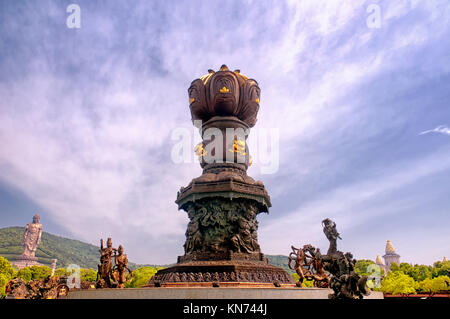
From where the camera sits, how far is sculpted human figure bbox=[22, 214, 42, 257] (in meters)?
80.0

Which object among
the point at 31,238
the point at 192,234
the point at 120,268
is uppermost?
the point at 31,238

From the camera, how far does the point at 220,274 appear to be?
469 inches

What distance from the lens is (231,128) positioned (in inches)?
649

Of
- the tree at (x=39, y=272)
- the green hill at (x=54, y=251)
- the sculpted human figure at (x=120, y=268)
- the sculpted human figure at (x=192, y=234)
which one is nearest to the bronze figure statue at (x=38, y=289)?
the sculpted human figure at (x=120, y=268)

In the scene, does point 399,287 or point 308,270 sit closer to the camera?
point 308,270

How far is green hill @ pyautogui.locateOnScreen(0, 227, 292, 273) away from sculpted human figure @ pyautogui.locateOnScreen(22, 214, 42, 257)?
31.2 feet

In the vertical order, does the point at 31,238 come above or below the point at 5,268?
above

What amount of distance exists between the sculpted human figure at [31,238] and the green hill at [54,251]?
951cm

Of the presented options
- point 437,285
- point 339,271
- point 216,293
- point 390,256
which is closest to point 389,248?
point 390,256

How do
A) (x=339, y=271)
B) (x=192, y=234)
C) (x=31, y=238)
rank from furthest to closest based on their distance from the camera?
(x=31, y=238)
(x=192, y=234)
(x=339, y=271)

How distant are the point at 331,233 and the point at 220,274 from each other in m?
4.45

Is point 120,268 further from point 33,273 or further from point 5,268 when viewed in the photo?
point 33,273
